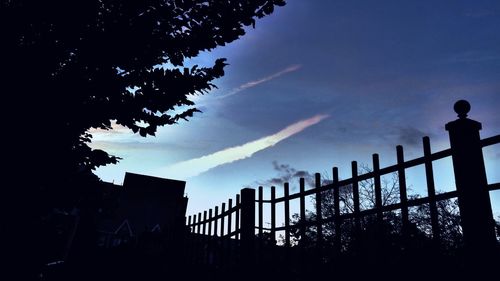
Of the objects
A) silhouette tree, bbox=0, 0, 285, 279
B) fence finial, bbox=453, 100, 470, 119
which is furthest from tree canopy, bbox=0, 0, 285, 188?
fence finial, bbox=453, 100, 470, 119

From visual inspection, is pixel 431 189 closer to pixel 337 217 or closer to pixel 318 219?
pixel 337 217

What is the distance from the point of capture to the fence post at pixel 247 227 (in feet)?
17.4

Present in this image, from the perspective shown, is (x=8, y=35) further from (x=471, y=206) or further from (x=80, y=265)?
(x=80, y=265)

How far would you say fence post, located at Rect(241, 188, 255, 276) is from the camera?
17.4ft

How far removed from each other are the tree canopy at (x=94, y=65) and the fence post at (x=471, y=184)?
1.81m

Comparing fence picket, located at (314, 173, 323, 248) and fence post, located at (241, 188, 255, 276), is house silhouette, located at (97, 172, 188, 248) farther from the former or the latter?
fence picket, located at (314, 173, 323, 248)

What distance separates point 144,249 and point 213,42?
6.85 m

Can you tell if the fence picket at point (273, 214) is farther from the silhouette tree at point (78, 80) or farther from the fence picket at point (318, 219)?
the silhouette tree at point (78, 80)

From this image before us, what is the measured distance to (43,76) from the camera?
2.20 m

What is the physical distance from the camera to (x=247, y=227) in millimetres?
5746

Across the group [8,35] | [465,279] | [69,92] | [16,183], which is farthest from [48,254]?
[465,279]

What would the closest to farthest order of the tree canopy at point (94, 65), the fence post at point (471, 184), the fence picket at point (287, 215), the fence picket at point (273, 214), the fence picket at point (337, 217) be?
the tree canopy at point (94, 65) < the fence post at point (471, 184) < the fence picket at point (337, 217) < the fence picket at point (287, 215) < the fence picket at point (273, 214)

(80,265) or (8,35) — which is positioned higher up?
(8,35)

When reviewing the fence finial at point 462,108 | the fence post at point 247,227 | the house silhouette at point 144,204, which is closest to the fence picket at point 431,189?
the fence finial at point 462,108
